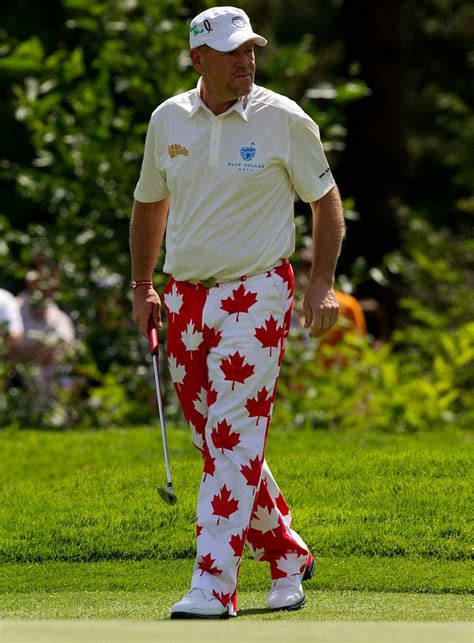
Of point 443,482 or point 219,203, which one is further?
point 443,482

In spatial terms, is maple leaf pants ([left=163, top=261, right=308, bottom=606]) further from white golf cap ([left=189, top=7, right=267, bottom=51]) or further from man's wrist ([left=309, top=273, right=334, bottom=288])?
white golf cap ([left=189, top=7, right=267, bottom=51])

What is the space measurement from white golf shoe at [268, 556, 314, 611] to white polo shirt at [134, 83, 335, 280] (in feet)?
3.72

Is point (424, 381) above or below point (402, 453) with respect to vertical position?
below

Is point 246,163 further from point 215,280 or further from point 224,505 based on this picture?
point 224,505

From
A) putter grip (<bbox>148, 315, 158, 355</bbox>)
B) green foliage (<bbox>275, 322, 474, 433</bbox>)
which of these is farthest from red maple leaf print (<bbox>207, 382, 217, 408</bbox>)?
green foliage (<bbox>275, 322, 474, 433</bbox>)

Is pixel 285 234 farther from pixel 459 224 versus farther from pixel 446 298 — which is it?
pixel 459 224

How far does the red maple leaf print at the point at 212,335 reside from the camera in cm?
568

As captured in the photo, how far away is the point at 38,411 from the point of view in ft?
40.1

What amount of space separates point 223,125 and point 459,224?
22.1m

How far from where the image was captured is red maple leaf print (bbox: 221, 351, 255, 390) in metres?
5.63

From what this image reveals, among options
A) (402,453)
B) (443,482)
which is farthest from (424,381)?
(443,482)

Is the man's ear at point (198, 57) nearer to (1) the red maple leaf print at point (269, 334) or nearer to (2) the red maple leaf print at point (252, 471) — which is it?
(1) the red maple leaf print at point (269, 334)

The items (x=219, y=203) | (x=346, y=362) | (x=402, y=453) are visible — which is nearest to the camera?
(x=219, y=203)

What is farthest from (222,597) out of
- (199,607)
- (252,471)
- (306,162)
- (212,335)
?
(306,162)
